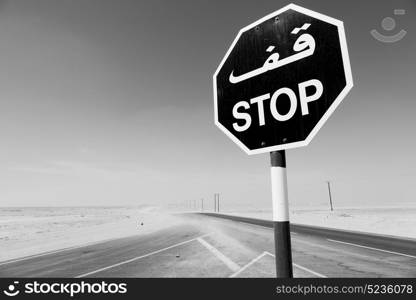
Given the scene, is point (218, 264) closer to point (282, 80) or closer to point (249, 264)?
point (249, 264)

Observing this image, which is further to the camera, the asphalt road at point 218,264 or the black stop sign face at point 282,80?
the asphalt road at point 218,264

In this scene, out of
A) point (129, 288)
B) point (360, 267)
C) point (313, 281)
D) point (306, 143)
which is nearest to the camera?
point (306, 143)

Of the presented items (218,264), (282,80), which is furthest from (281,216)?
(218,264)

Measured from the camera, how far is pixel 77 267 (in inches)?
317

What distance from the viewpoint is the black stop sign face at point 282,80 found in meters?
1.56

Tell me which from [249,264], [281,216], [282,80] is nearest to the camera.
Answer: [281,216]

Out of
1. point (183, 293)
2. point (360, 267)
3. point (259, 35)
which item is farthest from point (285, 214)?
point (360, 267)

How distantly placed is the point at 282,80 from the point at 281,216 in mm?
867

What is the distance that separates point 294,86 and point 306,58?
18cm

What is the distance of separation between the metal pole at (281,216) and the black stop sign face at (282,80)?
108 mm

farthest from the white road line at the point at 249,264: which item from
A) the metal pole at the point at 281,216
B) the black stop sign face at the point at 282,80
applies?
the black stop sign face at the point at 282,80

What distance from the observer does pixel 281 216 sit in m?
1.63

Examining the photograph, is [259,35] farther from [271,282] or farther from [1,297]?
[1,297]

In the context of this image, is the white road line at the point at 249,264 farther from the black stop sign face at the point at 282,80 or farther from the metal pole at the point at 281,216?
the black stop sign face at the point at 282,80
